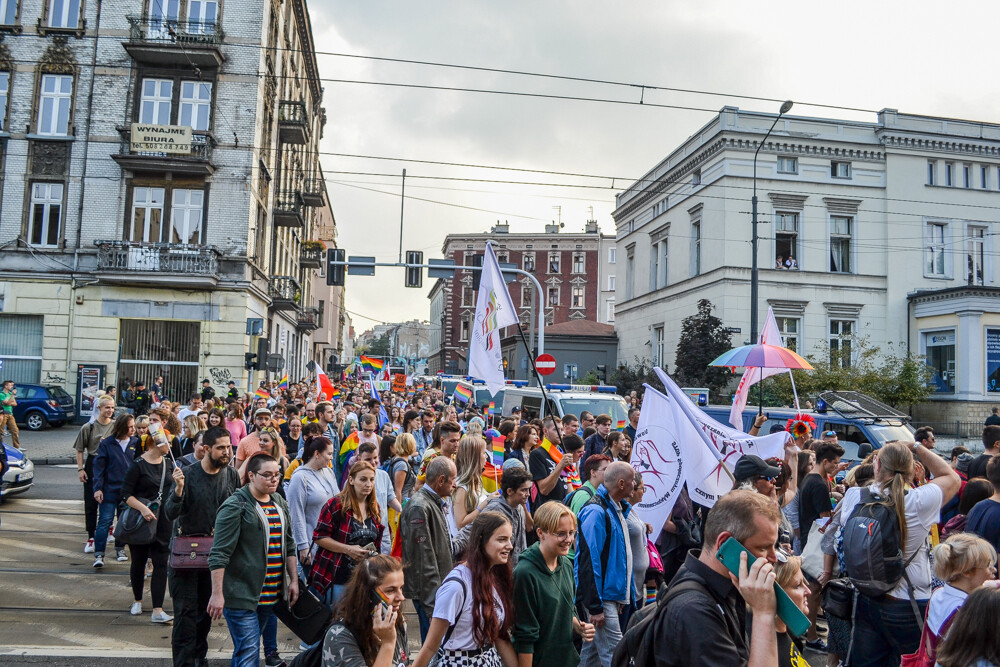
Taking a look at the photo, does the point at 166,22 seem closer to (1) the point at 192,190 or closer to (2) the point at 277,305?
(1) the point at 192,190

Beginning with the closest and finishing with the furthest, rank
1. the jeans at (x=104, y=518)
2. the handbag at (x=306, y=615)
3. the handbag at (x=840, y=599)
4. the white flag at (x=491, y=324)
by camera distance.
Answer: the handbag at (x=840, y=599), the handbag at (x=306, y=615), the jeans at (x=104, y=518), the white flag at (x=491, y=324)

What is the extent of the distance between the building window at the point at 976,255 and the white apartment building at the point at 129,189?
1278 inches

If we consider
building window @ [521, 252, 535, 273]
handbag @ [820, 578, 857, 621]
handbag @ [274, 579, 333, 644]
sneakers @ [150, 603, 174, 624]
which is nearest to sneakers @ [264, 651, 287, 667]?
handbag @ [274, 579, 333, 644]

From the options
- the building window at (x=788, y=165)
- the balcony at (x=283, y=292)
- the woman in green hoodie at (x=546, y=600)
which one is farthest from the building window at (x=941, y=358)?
the woman in green hoodie at (x=546, y=600)

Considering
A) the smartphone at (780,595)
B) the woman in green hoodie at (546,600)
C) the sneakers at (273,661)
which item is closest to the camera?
the smartphone at (780,595)

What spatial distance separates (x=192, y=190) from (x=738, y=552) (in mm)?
28014

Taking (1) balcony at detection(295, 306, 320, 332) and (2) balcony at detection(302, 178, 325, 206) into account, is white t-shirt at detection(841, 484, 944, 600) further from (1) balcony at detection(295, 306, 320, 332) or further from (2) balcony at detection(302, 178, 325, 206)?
(1) balcony at detection(295, 306, 320, 332)

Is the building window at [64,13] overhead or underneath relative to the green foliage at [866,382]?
overhead

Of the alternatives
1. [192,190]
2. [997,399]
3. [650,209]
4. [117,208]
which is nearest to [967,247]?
[997,399]

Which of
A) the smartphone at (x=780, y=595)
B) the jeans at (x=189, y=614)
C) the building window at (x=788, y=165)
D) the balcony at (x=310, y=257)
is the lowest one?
the jeans at (x=189, y=614)

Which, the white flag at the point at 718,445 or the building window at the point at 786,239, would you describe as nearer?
the white flag at the point at 718,445

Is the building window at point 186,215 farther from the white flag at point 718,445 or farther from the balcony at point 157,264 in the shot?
the white flag at point 718,445

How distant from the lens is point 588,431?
12.7m

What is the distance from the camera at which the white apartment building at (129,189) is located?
26.6 meters
